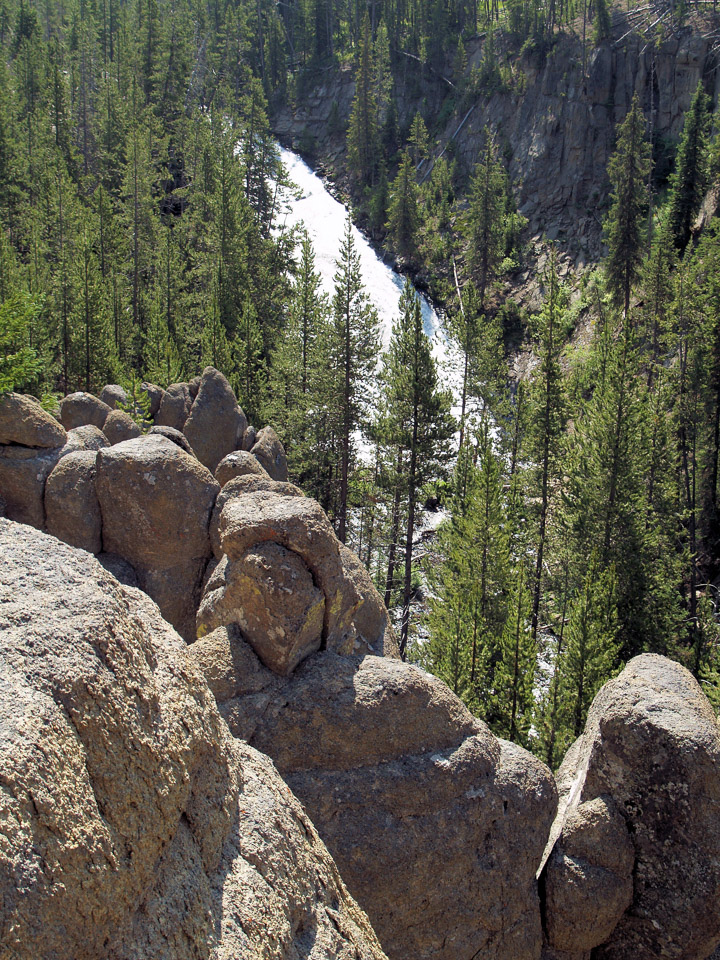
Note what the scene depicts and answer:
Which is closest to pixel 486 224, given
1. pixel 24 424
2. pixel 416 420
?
pixel 416 420

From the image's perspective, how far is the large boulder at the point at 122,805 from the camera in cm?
Answer: 297

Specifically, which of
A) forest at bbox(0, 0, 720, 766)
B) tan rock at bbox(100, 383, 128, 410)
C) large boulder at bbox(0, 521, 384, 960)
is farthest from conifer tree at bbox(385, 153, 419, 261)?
large boulder at bbox(0, 521, 384, 960)

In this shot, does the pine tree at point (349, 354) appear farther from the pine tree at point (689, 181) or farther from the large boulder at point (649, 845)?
the pine tree at point (689, 181)

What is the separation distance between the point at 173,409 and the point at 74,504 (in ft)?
50.5

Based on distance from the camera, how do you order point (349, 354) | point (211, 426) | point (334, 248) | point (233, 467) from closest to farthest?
point (233, 467) < point (211, 426) < point (349, 354) < point (334, 248)

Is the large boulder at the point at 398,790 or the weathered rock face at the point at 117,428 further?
the weathered rock face at the point at 117,428

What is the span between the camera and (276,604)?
8.09m

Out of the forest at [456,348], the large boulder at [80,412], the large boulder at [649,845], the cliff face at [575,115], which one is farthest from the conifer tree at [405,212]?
the large boulder at [649,845]

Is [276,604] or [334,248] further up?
[334,248]

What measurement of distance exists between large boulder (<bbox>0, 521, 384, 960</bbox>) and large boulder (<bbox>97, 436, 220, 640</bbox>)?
7770 millimetres

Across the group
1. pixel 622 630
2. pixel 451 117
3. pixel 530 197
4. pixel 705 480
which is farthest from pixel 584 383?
pixel 451 117

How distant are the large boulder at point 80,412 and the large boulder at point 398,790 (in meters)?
15.5

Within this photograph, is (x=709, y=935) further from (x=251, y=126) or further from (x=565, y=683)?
(x=251, y=126)

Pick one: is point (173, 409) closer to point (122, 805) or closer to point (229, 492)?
point (229, 492)
